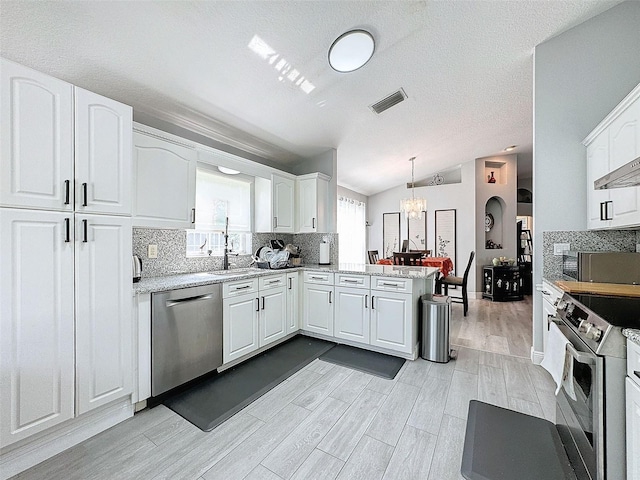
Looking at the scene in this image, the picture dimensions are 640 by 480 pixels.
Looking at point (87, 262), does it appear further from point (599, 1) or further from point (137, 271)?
point (599, 1)

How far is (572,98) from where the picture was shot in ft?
8.49

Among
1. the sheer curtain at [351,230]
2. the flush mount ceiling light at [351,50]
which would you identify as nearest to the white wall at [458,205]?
the sheer curtain at [351,230]

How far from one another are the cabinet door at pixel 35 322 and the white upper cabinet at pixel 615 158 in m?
3.72

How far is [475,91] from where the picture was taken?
10.6 ft

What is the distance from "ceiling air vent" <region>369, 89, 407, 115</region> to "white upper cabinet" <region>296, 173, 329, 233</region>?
113cm

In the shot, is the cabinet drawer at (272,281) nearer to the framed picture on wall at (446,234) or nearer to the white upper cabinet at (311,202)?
the white upper cabinet at (311,202)

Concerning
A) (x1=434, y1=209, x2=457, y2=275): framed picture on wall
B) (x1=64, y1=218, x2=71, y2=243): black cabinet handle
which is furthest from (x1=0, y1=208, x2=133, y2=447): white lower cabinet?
(x1=434, y1=209, x2=457, y2=275): framed picture on wall

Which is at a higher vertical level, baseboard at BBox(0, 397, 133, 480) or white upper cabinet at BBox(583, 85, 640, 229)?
white upper cabinet at BBox(583, 85, 640, 229)

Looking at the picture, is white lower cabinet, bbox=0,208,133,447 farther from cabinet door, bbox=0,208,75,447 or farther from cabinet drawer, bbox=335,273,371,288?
cabinet drawer, bbox=335,273,371,288

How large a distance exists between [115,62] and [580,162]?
4080 mm

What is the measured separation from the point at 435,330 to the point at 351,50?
2.76 meters

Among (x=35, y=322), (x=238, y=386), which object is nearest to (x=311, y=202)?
(x=238, y=386)

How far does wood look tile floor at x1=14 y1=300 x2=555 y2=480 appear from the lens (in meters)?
1.45

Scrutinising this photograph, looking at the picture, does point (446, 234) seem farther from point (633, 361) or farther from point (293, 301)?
point (633, 361)
